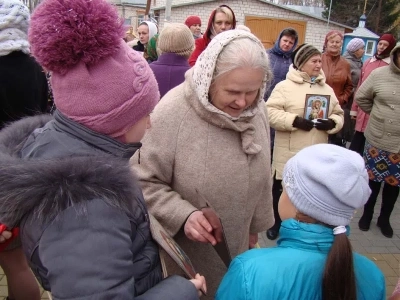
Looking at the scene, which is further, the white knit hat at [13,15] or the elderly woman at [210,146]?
the white knit hat at [13,15]

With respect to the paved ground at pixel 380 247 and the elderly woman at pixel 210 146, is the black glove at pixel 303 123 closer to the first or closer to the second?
the paved ground at pixel 380 247

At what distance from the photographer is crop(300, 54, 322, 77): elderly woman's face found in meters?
3.56

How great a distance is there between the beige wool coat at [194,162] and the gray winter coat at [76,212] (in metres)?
0.62

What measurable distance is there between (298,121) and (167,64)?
1348 millimetres

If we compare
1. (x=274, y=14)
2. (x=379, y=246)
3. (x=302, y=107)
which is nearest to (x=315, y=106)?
(x=302, y=107)

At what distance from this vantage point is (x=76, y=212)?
92 cm

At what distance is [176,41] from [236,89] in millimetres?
2239

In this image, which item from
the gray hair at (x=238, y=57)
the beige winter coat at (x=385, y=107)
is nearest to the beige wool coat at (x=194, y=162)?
the gray hair at (x=238, y=57)

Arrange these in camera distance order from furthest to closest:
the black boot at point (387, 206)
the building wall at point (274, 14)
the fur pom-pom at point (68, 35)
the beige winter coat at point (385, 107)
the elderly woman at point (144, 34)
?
the building wall at point (274, 14) < the elderly woman at point (144, 34) < the black boot at point (387, 206) < the beige winter coat at point (385, 107) < the fur pom-pom at point (68, 35)

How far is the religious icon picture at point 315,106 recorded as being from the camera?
3.52m

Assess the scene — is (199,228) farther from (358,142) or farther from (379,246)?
(358,142)

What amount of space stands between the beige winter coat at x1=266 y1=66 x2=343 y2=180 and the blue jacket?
2215 millimetres

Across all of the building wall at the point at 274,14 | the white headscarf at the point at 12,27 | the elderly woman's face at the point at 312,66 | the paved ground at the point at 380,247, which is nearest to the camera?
the white headscarf at the point at 12,27

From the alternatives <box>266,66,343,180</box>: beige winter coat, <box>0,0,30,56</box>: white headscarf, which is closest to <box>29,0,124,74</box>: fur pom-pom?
<box>0,0,30,56</box>: white headscarf
